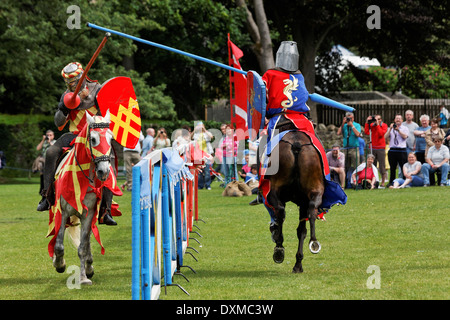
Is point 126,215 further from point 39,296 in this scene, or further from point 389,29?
point 389,29

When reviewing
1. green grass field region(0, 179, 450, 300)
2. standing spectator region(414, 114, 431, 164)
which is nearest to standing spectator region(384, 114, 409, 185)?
standing spectator region(414, 114, 431, 164)

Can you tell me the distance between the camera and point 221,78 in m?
40.2

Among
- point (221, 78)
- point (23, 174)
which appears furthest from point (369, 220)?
point (221, 78)

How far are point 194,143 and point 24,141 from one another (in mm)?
21095

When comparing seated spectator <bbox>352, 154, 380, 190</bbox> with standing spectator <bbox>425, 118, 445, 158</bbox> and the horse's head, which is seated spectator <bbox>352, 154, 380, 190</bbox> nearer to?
standing spectator <bbox>425, 118, 445, 158</bbox>

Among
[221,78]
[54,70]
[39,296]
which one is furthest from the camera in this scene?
[221,78]

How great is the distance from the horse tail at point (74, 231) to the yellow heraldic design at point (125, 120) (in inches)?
46.0

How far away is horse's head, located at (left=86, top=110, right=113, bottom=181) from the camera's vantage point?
8555 millimetres

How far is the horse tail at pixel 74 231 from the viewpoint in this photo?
9.84 m

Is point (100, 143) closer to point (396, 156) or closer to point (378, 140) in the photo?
point (396, 156)

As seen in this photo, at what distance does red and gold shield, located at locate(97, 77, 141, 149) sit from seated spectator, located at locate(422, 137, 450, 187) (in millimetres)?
13586

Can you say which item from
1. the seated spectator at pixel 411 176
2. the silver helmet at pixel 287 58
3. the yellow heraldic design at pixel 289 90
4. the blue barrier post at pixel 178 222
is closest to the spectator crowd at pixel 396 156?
the seated spectator at pixel 411 176

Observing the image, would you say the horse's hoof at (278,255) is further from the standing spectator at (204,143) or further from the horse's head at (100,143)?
the standing spectator at (204,143)

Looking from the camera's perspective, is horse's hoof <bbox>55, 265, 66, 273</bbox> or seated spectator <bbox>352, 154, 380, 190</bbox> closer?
horse's hoof <bbox>55, 265, 66, 273</bbox>
